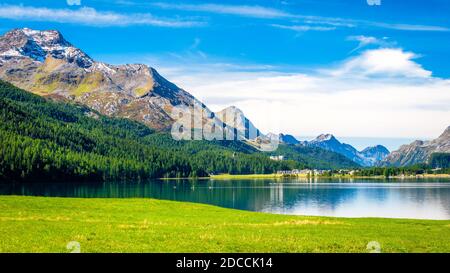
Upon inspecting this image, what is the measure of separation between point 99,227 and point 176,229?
24.4 ft

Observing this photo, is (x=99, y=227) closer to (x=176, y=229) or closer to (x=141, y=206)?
(x=176, y=229)

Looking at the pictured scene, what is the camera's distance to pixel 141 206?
7562cm

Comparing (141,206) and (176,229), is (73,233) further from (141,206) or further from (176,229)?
(141,206)

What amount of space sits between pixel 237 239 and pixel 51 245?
14608mm
